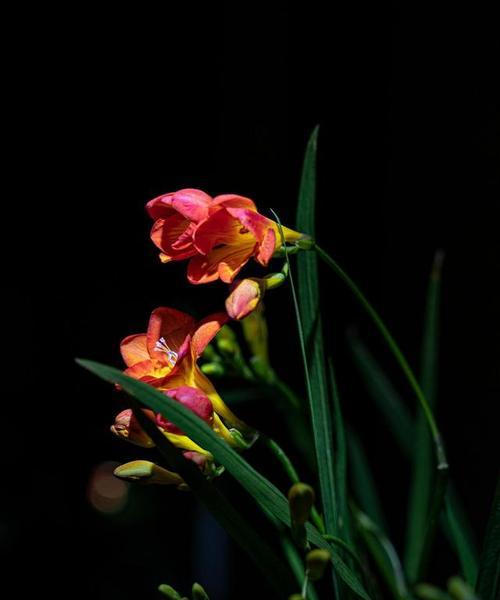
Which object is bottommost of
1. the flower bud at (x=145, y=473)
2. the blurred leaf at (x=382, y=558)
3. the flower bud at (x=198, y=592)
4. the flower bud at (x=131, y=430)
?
the blurred leaf at (x=382, y=558)

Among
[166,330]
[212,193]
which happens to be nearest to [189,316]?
[166,330]

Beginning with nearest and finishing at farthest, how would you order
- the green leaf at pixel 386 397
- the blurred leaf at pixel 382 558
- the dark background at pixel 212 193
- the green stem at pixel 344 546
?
1. the green stem at pixel 344 546
2. the blurred leaf at pixel 382 558
3. the green leaf at pixel 386 397
4. the dark background at pixel 212 193

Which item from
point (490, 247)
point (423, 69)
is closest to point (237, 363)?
point (490, 247)

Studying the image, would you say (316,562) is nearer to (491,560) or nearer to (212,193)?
(491,560)

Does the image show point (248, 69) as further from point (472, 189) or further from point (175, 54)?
point (472, 189)

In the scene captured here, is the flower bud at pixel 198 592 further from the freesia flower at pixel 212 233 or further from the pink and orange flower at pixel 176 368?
the freesia flower at pixel 212 233

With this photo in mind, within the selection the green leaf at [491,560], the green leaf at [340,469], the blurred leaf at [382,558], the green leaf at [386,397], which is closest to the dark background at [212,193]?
the green leaf at [386,397]
